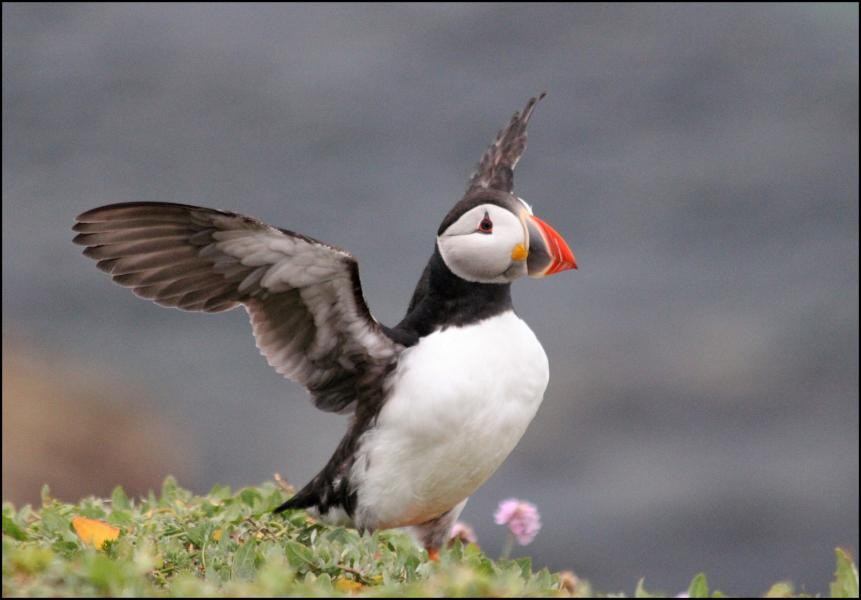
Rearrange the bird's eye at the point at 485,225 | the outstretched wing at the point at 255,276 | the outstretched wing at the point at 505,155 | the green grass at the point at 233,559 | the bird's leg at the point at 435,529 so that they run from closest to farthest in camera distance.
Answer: the green grass at the point at 233,559
the outstretched wing at the point at 255,276
the bird's eye at the point at 485,225
the bird's leg at the point at 435,529
the outstretched wing at the point at 505,155

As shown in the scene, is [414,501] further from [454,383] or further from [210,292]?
[210,292]

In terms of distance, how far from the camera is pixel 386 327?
518 cm

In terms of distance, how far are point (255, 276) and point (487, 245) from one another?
34.7 inches

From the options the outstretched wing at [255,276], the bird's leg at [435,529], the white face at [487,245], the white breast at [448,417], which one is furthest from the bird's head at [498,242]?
the bird's leg at [435,529]

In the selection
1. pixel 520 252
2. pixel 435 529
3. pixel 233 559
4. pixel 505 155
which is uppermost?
pixel 505 155

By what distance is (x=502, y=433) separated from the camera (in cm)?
497

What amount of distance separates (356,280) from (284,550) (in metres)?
1.03

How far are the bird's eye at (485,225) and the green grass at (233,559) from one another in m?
1.17

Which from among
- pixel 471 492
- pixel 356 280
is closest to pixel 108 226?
pixel 356 280

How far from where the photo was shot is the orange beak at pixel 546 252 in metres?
4.89

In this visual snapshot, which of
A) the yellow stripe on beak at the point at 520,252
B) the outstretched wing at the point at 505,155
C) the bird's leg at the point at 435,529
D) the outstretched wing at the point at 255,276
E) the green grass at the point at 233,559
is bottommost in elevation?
the green grass at the point at 233,559

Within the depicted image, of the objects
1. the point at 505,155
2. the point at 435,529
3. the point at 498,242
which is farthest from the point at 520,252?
the point at 505,155

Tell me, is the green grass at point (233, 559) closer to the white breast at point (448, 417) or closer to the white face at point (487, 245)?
the white breast at point (448, 417)

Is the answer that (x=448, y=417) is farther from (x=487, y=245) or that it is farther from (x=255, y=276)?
(x=255, y=276)
